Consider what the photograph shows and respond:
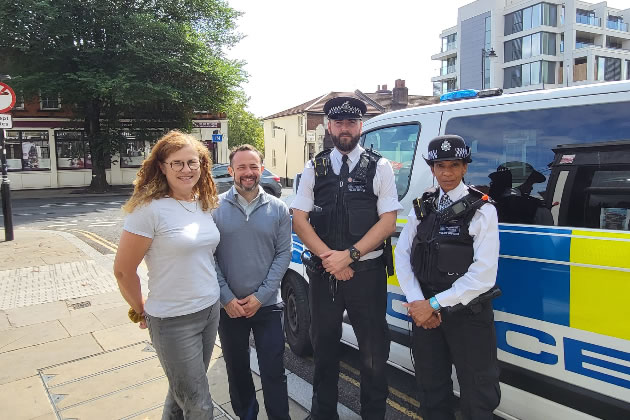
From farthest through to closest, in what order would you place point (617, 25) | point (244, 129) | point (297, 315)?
1. point (244, 129)
2. point (617, 25)
3. point (297, 315)

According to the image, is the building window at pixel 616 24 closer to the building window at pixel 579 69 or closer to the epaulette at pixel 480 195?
the building window at pixel 579 69

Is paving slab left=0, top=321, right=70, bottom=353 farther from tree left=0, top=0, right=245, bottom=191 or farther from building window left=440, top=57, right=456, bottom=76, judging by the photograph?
building window left=440, top=57, right=456, bottom=76

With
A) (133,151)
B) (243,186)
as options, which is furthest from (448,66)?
(243,186)

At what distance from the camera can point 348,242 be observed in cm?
268

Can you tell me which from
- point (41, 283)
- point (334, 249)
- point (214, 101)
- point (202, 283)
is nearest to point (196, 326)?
point (202, 283)

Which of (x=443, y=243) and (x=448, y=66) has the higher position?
(x=448, y=66)

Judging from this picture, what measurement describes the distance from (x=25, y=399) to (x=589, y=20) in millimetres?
61074

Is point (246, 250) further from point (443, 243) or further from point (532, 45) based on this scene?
point (532, 45)

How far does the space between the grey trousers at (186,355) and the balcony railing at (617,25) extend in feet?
206

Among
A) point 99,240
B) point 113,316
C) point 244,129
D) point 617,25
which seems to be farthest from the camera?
point 244,129

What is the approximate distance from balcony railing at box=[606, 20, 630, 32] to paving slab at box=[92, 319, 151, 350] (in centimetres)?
6192

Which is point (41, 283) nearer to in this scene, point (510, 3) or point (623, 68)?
point (510, 3)

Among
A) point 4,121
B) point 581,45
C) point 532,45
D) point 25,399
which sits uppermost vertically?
point 581,45

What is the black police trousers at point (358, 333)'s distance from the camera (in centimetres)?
268
